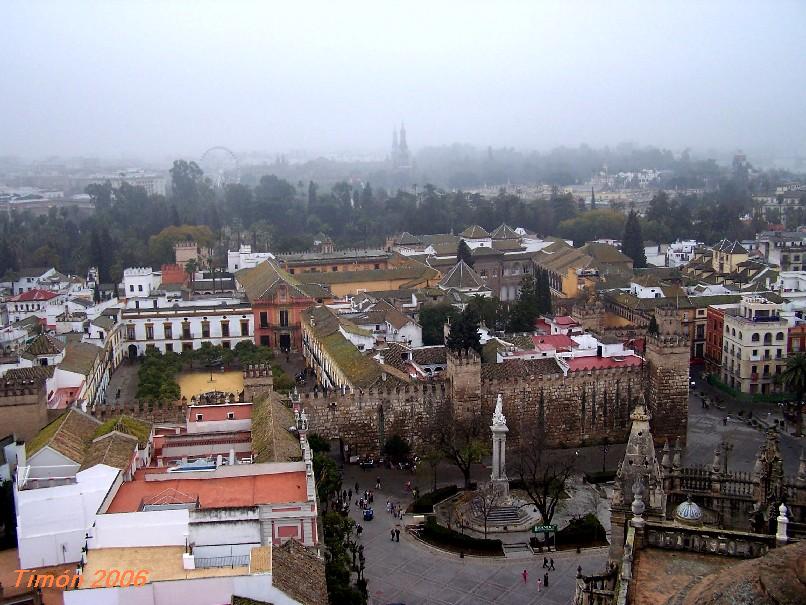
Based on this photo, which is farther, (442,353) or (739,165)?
(739,165)

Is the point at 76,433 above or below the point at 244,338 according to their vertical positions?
above

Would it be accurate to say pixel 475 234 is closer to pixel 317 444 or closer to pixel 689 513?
pixel 317 444

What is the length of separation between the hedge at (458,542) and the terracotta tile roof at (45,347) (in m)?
15.8

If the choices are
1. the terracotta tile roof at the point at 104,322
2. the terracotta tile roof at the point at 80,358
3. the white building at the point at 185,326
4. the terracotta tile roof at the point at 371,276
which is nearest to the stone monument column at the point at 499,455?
the terracotta tile roof at the point at 80,358

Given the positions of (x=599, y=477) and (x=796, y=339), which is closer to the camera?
(x=599, y=477)

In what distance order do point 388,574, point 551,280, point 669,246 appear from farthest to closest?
point 669,246 → point 551,280 → point 388,574

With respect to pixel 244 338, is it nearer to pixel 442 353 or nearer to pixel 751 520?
pixel 442 353

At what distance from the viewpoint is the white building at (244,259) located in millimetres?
52938

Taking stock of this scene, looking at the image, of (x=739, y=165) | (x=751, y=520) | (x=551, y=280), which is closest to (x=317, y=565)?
(x=751, y=520)

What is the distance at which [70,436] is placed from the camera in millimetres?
18766

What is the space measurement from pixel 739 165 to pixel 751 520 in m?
135

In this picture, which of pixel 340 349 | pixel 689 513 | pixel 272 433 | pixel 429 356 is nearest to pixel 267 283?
pixel 340 349

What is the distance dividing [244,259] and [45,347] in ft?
80.4

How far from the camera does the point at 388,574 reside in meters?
18.5
